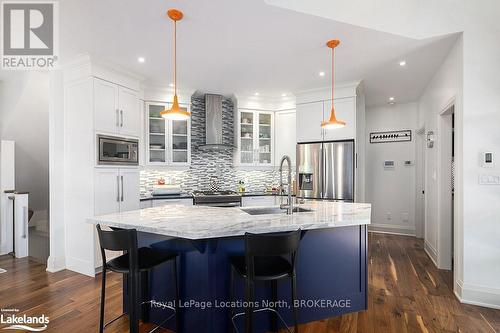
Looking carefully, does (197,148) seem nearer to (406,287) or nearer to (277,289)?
(277,289)

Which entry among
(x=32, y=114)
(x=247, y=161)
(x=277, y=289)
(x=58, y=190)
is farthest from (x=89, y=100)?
(x=277, y=289)

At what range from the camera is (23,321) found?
2350mm

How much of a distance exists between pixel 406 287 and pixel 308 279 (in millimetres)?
1549

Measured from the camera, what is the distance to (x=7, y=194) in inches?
166

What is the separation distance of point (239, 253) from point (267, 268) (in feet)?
0.93

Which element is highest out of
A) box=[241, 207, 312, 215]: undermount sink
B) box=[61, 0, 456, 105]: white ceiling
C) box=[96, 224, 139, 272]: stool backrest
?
box=[61, 0, 456, 105]: white ceiling

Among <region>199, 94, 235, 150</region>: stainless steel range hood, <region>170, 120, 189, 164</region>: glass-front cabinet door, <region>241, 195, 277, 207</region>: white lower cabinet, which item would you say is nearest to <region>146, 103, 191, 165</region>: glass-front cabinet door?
<region>170, 120, 189, 164</region>: glass-front cabinet door

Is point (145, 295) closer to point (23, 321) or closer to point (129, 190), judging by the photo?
point (23, 321)

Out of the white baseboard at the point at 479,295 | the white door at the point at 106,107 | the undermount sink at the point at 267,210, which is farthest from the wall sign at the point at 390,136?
the white door at the point at 106,107

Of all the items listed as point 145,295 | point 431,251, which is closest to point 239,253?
point 145,295

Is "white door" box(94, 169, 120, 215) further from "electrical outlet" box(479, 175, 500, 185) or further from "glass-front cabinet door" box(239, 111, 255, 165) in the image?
"electrical outlet" box(479, 175, 500, 185)

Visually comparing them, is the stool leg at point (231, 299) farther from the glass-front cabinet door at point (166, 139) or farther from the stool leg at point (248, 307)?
the glass-front cabinet door at point (166, 139)

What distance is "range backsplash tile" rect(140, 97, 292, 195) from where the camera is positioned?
16.4ft

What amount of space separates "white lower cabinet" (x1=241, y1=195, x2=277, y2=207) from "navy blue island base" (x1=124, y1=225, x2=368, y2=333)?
245 centimetres
